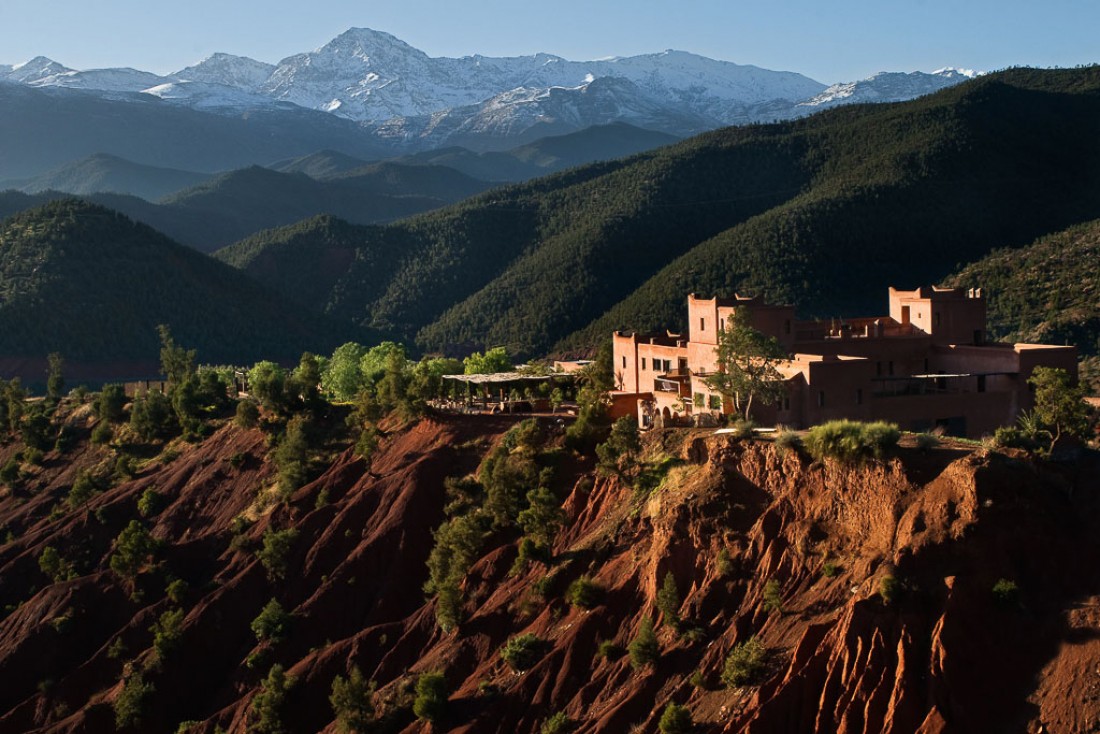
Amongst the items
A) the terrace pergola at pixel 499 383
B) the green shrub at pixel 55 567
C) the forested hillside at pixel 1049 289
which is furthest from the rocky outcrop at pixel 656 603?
the forested hillside at pixel 1049 289

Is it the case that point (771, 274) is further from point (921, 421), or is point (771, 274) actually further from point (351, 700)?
point (351, 700)

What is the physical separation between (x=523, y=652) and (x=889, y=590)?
1112 cm

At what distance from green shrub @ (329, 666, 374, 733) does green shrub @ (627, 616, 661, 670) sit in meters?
8.57

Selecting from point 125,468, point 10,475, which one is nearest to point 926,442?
point 125,468

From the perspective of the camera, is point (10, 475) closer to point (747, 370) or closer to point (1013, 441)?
point (747, 370)

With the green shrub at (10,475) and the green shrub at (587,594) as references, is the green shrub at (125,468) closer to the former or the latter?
the green shrub at (10,475)

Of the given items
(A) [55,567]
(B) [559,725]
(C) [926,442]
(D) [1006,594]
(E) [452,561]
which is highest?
(C) [926,442]

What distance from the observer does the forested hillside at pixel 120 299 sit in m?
119

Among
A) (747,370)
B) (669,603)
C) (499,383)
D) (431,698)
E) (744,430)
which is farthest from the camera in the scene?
(499,383)

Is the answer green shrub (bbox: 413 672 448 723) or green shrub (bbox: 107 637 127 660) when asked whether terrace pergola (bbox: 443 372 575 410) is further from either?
green shrub (bbox: 413 672 448 723)

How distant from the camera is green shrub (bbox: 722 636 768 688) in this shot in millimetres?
32812

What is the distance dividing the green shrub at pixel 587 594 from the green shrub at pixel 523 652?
1.49m

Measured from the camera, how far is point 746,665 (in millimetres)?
32906

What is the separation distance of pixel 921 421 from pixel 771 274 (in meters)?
60.7
